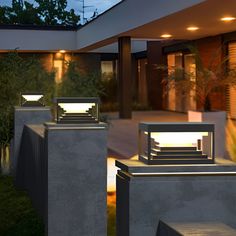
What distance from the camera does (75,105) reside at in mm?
6281

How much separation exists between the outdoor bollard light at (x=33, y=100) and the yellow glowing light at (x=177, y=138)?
6378 millimetres

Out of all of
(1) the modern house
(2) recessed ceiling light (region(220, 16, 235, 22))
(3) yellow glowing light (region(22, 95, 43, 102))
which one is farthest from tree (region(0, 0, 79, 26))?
(3) yellow glowing light (region(22, 95, 43, 102))

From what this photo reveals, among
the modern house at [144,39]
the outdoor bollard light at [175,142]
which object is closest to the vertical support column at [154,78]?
the modern house at [144,39]

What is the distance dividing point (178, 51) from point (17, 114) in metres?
18.1

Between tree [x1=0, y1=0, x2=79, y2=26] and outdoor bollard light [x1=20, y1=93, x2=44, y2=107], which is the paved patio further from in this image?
tree [x1=0, y1=0, x2=79, y2=26]

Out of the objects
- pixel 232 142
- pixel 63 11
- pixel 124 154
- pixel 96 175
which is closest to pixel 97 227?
pixel 96 175

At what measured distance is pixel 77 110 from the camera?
246 inches

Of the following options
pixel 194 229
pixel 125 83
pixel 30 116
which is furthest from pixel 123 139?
pixel 194 229

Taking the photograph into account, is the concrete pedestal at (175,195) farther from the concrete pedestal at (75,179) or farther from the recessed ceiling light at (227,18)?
the recessed ceiling light at (227,18)

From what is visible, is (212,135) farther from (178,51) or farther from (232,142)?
(178,51)

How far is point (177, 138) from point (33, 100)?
6.64m

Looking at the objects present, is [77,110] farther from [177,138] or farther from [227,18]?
[227,18]

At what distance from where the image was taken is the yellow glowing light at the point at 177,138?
3285 mm

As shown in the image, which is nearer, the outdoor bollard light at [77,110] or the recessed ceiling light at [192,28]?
the outdoor bollard light at [77,110]
